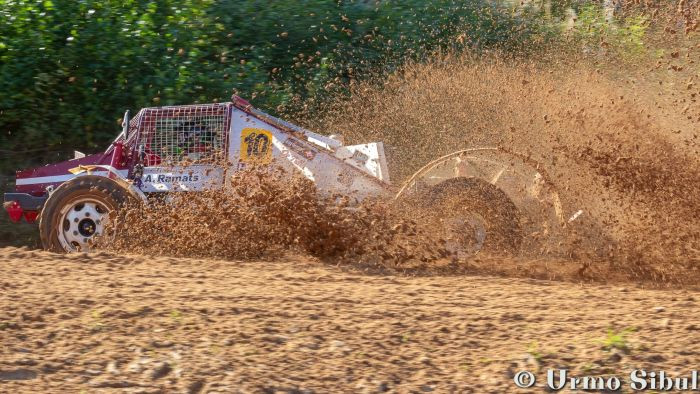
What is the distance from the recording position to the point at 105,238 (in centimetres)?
834

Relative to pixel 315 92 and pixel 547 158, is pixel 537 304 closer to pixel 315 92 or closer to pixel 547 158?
pixel 547 158

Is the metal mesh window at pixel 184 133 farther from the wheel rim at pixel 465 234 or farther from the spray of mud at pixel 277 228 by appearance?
the wheel rim at pixel 465 234

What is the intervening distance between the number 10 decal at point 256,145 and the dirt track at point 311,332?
1823 millimetres

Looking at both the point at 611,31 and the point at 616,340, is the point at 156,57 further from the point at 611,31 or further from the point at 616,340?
the point at 616,340

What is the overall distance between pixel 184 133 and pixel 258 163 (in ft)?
2.76

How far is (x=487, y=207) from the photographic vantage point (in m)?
8.03

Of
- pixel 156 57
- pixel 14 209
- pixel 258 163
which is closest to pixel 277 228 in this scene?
pixel 258 163

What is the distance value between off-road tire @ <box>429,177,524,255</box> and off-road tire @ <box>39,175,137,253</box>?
2.80 metres

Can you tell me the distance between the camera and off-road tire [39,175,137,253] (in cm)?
835

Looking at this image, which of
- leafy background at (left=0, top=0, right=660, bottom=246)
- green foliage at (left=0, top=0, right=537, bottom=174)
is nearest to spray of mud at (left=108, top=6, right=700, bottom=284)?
leafy background at (left=0, top=0, right=660, bottom=246)

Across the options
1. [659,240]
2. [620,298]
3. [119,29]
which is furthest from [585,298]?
[119,29]

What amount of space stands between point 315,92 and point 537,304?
6342 mm

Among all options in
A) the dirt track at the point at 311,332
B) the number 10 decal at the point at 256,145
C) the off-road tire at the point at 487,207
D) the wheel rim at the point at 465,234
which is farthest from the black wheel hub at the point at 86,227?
the wheel rim at the point at 465,234

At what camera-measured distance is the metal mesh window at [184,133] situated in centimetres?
852
